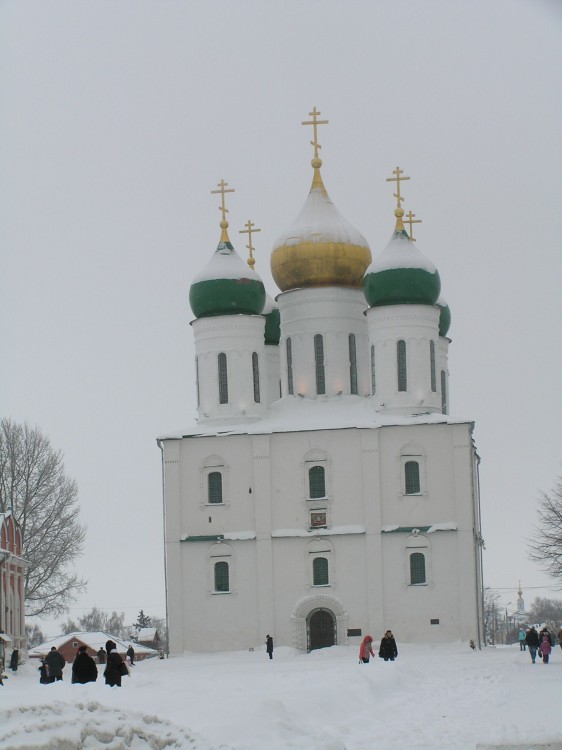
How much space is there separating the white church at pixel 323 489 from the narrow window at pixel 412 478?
1.5 inches

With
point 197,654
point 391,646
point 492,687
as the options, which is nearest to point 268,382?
point 197,654

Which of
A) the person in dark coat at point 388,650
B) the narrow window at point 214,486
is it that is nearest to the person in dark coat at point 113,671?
the person in dark coat at point 388,650

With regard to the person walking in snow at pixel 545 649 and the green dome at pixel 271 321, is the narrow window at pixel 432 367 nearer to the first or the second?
the green dome at pixel 271 321

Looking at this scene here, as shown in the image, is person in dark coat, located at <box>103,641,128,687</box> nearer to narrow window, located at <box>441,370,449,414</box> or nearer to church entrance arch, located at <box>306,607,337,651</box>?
church entrance arch, located at <box>306,607,337,651</box>

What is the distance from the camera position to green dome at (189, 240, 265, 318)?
149 ft

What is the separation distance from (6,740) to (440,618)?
1158 inches

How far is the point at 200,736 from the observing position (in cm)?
1451

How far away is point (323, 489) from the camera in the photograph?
144 ft

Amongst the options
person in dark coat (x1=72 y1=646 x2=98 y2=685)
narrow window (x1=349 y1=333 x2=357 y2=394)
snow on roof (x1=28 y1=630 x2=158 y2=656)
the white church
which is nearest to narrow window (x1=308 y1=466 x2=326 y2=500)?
the white church

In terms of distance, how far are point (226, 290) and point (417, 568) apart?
9.64m

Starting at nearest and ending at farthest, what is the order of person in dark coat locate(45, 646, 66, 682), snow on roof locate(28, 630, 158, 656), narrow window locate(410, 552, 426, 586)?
1. person in dark coat locate(45, 646, 66, 682)
2. narrow window locate(410, 552, 426, 586)
3. snow on roof locate(28, 630, 158, 656)

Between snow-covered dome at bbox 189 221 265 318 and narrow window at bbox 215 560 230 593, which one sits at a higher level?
snow-covered dome at bbox 189 221 265 318

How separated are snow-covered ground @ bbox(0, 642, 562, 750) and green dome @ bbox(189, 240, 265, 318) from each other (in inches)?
768

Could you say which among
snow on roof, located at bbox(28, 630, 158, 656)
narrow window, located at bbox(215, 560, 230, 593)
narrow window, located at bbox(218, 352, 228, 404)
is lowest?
snow on roof, located at bbox(28, 630, 158, 656)
